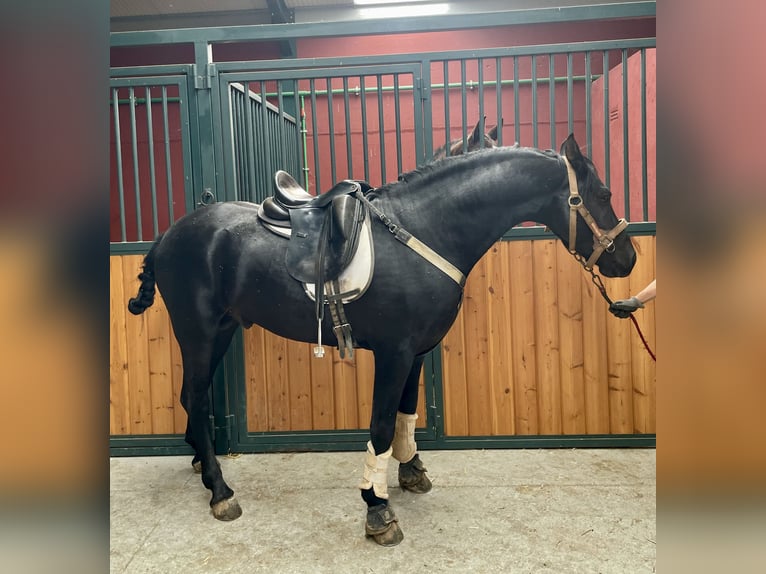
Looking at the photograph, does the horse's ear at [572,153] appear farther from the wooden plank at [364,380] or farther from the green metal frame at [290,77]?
the wooden plank at [364,380]

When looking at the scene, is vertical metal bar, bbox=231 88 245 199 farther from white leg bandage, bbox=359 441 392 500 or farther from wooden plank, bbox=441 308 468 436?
white leg bandage, bbox=359 441 392 500

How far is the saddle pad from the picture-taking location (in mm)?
1854

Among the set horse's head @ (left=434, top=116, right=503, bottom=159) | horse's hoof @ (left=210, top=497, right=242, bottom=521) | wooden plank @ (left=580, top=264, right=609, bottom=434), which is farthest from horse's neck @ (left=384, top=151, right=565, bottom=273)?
horse's hoof @ (left=210, top=497, right=242, bottom=521)

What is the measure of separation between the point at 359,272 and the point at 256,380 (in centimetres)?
125

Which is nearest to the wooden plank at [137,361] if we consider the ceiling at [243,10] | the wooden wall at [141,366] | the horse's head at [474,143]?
the wooden wall at [141,366]

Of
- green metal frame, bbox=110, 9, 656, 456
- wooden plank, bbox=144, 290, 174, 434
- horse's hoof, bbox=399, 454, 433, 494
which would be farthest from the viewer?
wooden plank, bbox=144, 290, 174, 434

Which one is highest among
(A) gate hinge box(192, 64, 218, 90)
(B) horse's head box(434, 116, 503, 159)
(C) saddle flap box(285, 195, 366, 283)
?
(A) gate hinge box(192, 64, 218, 90)

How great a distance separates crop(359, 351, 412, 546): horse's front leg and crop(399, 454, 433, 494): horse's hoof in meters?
0.35

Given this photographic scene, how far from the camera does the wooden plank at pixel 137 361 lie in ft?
9.14

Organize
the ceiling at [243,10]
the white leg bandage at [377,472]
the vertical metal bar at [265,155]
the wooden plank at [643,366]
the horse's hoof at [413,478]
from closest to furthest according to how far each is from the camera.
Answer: the white leg bandage at [377,472], the horse's hoof at [413,478], the wooden plank at [643,366], the vertical metal bar at [265,155], the ceiling at [243,10]

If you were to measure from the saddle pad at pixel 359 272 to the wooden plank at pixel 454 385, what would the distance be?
1.00 m
